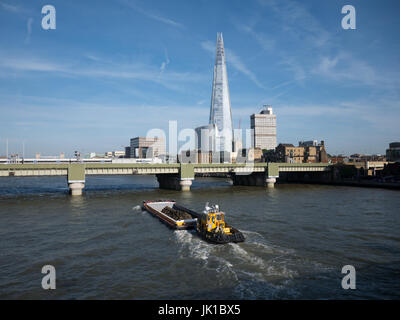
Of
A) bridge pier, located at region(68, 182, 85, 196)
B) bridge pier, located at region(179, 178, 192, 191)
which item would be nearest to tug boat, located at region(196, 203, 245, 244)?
bridge pier, located at region(68, 182, 85, 196)

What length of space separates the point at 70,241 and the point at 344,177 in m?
119

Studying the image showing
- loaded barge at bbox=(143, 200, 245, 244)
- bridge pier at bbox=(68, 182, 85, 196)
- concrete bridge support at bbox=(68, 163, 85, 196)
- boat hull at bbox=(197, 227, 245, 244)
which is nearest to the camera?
boat hull at bbox=(197, 227, 245, 244)

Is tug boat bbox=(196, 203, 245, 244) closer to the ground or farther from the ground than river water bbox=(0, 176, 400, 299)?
farther from the ground

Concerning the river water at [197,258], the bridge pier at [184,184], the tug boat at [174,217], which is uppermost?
the bridge pier at [184,184]

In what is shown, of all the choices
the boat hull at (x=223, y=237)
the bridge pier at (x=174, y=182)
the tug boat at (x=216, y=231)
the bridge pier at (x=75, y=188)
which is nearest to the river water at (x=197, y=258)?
the boat hull at (x=223, y=237)

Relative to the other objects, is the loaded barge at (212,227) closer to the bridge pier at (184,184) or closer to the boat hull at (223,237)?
the boat hull at (223,237)

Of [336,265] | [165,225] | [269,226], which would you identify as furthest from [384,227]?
[165,225]

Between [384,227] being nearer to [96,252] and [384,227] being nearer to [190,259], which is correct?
[190,259]

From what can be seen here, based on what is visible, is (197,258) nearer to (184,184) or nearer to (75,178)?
(75,178)

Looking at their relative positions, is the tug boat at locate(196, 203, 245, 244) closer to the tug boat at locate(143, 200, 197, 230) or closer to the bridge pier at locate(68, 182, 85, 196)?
the tug boat at locate(143, 200, 197, 230)

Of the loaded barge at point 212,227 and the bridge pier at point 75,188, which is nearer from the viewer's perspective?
the loaded barge at point 212,227

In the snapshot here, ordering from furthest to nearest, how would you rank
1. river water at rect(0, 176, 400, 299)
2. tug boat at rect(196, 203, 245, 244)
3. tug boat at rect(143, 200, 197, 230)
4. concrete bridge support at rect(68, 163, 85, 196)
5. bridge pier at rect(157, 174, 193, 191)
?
bridge pier at rect(157, 174, 193, 191) < concrete bridge support at rect(68, 163, 85, 196) < tug boat at rect(143, 200, 197, 230) < tug boat at rect(196, 203, 245, 244) < river water at rect(0, 176, 400, 299)

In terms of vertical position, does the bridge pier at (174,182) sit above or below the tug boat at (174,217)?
above

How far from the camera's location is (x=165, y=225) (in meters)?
42.6
